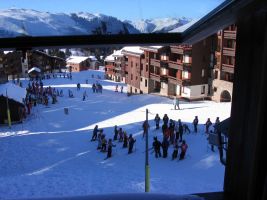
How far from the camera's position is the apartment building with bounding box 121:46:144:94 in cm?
4184

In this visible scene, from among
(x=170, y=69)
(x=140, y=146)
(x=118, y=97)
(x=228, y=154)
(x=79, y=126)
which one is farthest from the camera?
(x=118, y=97)

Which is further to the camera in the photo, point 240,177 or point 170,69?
point 170,69

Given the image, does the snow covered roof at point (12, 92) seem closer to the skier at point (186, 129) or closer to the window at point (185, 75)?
the skier at point (186, 129)

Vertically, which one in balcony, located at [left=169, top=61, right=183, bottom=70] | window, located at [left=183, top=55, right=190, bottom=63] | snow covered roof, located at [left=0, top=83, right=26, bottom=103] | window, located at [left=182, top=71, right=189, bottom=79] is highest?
window, located at [left=183, top=55, right=190, bottom=63]

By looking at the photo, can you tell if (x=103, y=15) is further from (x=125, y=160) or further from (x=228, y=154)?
(x=125, y=160)

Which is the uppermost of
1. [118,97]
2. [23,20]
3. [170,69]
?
[23,20]

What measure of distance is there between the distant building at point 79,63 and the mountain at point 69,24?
71170 millimetres

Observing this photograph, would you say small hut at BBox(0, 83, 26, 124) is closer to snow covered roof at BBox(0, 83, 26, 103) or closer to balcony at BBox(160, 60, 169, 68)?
snow covered roof at BBox(0, 83, 26, 103)

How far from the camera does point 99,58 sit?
81.6 m

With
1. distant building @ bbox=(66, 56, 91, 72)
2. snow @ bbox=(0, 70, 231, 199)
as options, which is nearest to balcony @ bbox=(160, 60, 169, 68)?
snow @ bbox=(0, 70, 231, 199)

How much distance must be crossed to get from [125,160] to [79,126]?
906cm

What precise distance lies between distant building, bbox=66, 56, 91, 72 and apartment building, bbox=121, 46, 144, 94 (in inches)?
1130

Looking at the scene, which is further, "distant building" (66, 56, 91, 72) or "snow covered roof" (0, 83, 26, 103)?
"distant building" (66, 56, 91, 72)

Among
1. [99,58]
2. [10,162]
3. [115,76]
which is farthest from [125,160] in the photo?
[99,58]
